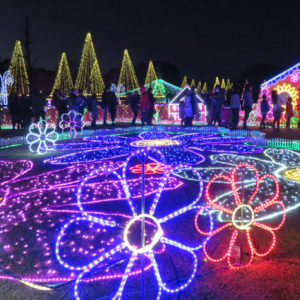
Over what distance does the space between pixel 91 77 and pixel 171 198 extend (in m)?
29.4

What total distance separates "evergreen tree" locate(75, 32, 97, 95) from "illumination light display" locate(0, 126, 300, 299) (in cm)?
2371

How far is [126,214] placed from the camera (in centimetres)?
536

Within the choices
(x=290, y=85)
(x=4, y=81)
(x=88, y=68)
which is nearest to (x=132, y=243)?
(x=290, y=85)

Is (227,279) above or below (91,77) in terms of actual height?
below

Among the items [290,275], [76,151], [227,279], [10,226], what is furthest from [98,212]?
[76,151]

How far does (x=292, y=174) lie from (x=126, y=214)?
14.4 ft

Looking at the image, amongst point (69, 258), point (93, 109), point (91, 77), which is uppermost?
point (91, 77)

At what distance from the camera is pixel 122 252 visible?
411 cm

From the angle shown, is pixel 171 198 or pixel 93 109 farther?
pixel 93 109

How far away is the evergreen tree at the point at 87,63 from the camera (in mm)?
32969

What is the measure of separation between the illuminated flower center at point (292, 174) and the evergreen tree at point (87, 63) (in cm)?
2643

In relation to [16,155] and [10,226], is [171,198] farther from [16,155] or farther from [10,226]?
[16,155]

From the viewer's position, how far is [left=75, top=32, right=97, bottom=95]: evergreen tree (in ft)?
108

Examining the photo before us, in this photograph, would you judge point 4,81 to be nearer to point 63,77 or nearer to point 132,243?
point 63,77
